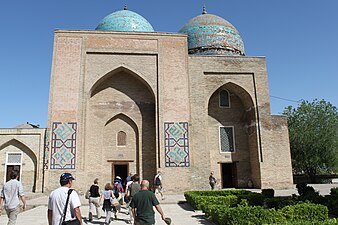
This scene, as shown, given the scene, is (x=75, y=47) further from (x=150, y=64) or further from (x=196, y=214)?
(x=196, y=214)

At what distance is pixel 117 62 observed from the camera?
16703mm

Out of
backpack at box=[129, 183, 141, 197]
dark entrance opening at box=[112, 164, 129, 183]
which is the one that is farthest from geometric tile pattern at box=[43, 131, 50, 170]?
backpack at box=[129, 183, 141, 197]

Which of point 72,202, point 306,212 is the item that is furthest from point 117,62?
point 72,202

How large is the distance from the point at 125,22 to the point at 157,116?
301 inches

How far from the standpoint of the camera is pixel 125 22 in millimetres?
20047

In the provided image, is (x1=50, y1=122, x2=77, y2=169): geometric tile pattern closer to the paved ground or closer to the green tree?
the paved ground

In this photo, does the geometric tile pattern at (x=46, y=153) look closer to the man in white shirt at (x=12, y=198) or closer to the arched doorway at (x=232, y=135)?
the arched doorway at (x=232, y=135)

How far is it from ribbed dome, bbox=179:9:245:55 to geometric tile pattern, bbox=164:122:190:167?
23.8 feet

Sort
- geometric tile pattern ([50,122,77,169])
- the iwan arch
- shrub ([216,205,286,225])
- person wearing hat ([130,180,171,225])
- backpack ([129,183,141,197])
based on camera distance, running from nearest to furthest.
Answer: person wearing hat ([130,180,171,225]), shrub ([216,205,286,225]), backpack ([129,183,141,197]), geometric tile pattern ([50,122,77,169]), the iwan arch

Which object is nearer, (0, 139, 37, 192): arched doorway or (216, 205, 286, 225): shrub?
(216, 205, 286, 225): shrub

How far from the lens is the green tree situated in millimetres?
22609

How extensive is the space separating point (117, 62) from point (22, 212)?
9209 millimetres

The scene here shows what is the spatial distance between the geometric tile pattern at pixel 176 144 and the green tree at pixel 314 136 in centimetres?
1205

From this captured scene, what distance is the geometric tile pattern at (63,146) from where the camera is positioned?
14875mm
